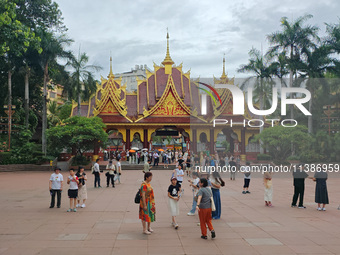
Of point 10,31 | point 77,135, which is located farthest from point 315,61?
point 10,31

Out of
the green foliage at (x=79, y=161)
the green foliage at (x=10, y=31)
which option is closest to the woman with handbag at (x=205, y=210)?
the green foliage at (x=10, y=31)

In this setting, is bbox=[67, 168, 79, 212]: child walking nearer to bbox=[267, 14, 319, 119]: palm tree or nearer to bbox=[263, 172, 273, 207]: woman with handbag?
bbox=[263, 172, 273, 207]: woman with handbag

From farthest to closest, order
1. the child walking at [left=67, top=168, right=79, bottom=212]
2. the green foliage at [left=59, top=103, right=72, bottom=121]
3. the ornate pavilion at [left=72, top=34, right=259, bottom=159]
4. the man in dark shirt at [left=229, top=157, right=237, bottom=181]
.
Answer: the green foliage at [left=59, top=103, right=72, bottom=121], the ornate pavilion at [left=72, top=34, right=259, bottom=159], the man in dark shirt at [left=229, top=157, right=237, bottom=181], the child walking at [left=67, top=168, right=79, bottom=212]

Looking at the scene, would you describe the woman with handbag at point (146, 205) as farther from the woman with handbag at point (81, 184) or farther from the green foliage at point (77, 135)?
A: the green foliage at point (77, 135)

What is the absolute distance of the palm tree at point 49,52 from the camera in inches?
1213

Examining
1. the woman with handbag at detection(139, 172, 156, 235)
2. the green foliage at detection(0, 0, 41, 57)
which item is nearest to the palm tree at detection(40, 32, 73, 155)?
the green foliage at detection(0, 0, 41, 57)

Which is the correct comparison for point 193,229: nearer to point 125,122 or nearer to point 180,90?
point 125,122

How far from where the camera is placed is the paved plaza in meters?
6.66

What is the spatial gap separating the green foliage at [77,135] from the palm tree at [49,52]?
9.80ft

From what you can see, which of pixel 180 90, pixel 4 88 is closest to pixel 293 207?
pixel 180 90

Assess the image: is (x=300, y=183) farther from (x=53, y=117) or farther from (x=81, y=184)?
(x=53, y=117)

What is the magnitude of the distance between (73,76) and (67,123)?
5646 millimetres

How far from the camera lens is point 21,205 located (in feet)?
38.6

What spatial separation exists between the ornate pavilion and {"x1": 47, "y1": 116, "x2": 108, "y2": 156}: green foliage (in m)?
6.48
